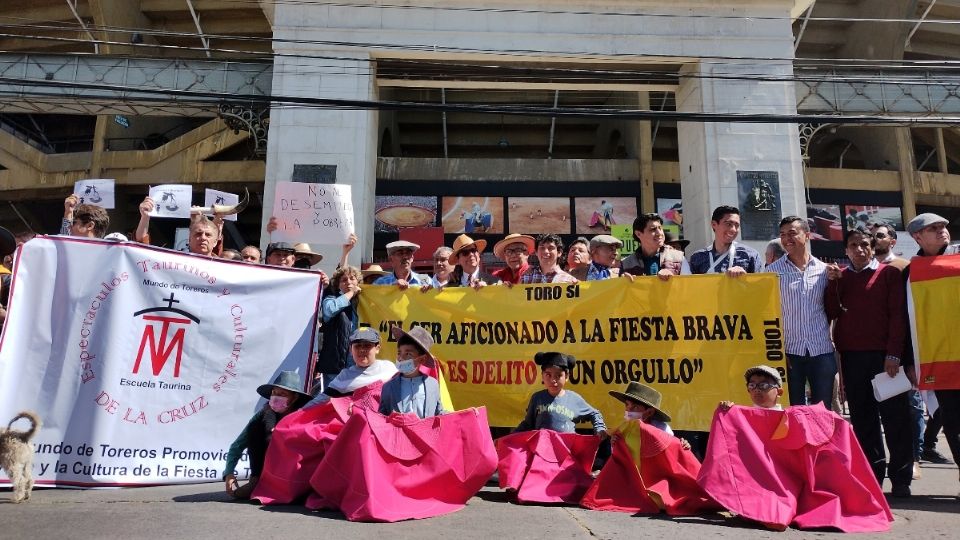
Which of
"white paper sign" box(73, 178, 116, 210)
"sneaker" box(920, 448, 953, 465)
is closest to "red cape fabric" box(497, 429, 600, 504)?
"sneaker" box(920, 448, 953, 465)

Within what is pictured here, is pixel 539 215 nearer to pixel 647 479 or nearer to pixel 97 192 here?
pixel 97 192

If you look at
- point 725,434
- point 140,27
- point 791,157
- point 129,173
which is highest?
point 140,27

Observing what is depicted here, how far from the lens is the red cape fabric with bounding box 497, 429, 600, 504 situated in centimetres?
430

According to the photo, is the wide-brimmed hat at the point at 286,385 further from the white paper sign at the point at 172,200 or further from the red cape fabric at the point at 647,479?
the white paper sign at the point at 172,200

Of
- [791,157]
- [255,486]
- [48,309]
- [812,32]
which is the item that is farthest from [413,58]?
[812,32]

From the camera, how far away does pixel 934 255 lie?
4.81m

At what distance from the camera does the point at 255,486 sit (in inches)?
172

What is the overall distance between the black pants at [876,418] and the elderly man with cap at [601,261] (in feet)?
7.03

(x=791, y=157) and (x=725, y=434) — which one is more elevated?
(x=791, y=157)

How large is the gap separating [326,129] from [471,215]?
608 centimetres

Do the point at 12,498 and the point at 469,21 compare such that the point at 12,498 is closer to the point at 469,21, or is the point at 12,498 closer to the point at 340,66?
the point at 340,66

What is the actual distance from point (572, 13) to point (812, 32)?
11.9 metres

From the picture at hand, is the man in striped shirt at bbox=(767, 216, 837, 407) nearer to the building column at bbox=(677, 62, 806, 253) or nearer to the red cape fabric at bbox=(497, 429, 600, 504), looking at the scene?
Result: the red cape fabric at bbox=(497, 429, 600, 504)

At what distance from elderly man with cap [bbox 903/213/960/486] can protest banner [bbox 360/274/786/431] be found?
1.03 metres
